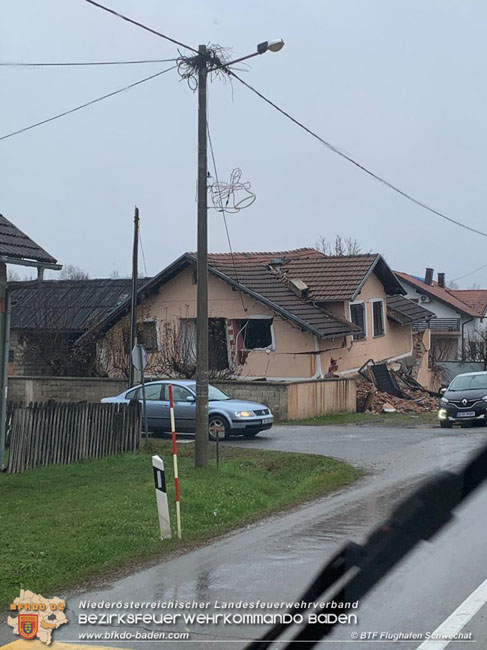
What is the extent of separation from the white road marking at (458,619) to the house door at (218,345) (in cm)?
2417

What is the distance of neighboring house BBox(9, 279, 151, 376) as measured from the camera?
111 ft

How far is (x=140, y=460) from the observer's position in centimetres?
1454

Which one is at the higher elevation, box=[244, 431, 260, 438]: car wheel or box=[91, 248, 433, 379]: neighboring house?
box=[91, 248, 433, 379]: neighboring house

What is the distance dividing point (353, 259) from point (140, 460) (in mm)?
20970

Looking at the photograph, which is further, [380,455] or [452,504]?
[380,455]

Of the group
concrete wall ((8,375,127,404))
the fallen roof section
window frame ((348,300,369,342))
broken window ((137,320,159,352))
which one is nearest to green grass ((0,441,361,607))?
concrete wall ((8,375,127,404))

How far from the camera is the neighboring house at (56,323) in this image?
33.8 metres

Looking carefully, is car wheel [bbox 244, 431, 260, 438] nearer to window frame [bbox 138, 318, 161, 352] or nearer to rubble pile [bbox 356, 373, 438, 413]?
rubble pile [bbox 356, 373, 438, 413]

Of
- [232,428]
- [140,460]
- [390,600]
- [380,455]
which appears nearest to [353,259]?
[232,428]

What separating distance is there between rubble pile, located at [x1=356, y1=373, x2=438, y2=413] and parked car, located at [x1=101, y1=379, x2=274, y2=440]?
31.7 ft

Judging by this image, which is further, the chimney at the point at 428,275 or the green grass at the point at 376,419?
the chimney at the point at 428,275

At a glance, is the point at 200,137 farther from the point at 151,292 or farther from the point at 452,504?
the point at 151,292

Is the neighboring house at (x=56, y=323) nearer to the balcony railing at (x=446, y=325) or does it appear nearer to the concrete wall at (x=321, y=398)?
the concrete wall at (x=321, y=398)

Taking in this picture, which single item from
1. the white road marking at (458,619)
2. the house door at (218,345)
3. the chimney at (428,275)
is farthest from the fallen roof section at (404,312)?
the white road marking at (458,619)
